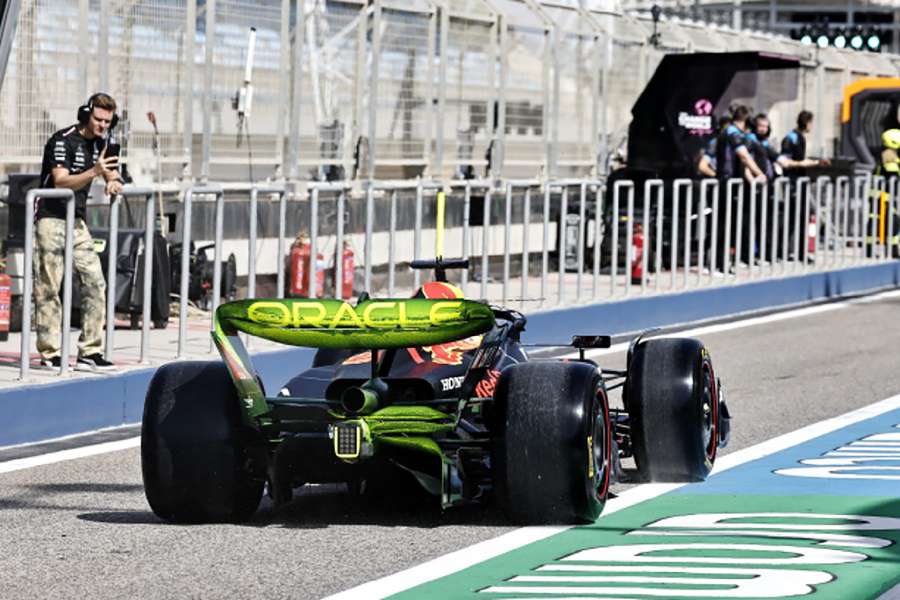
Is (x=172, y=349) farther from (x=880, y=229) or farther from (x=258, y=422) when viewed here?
(x=880, y=229)

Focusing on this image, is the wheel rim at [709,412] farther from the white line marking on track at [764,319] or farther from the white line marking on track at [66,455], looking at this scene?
the white line marking on track at [764,319]

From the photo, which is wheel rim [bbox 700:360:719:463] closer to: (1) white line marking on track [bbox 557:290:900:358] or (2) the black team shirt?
(2) the black team shirt

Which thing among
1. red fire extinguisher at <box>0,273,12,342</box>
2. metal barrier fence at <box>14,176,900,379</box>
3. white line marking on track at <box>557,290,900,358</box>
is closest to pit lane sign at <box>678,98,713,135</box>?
metal barrier fence at <box>14,176,900,379</box>

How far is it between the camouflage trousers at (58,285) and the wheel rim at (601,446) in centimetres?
478

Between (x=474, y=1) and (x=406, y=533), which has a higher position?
(x=474, y=1)

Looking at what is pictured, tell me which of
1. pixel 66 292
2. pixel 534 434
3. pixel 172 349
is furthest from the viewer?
pixel 172 349

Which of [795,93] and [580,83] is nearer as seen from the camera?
[580,83]

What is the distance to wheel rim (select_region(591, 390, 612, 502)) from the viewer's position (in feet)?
30.3

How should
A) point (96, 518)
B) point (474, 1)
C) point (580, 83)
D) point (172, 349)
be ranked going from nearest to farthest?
point (96, 518), point (172, 349), point (474, 1), point (580, 83)

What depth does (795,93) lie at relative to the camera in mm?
34781

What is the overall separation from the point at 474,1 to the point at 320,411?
1572 cm

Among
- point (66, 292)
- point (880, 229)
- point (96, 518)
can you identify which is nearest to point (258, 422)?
point (96, 518)

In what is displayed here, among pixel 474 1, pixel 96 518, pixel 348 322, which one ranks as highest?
pixel 474 1

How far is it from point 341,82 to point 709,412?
37.0 ft
